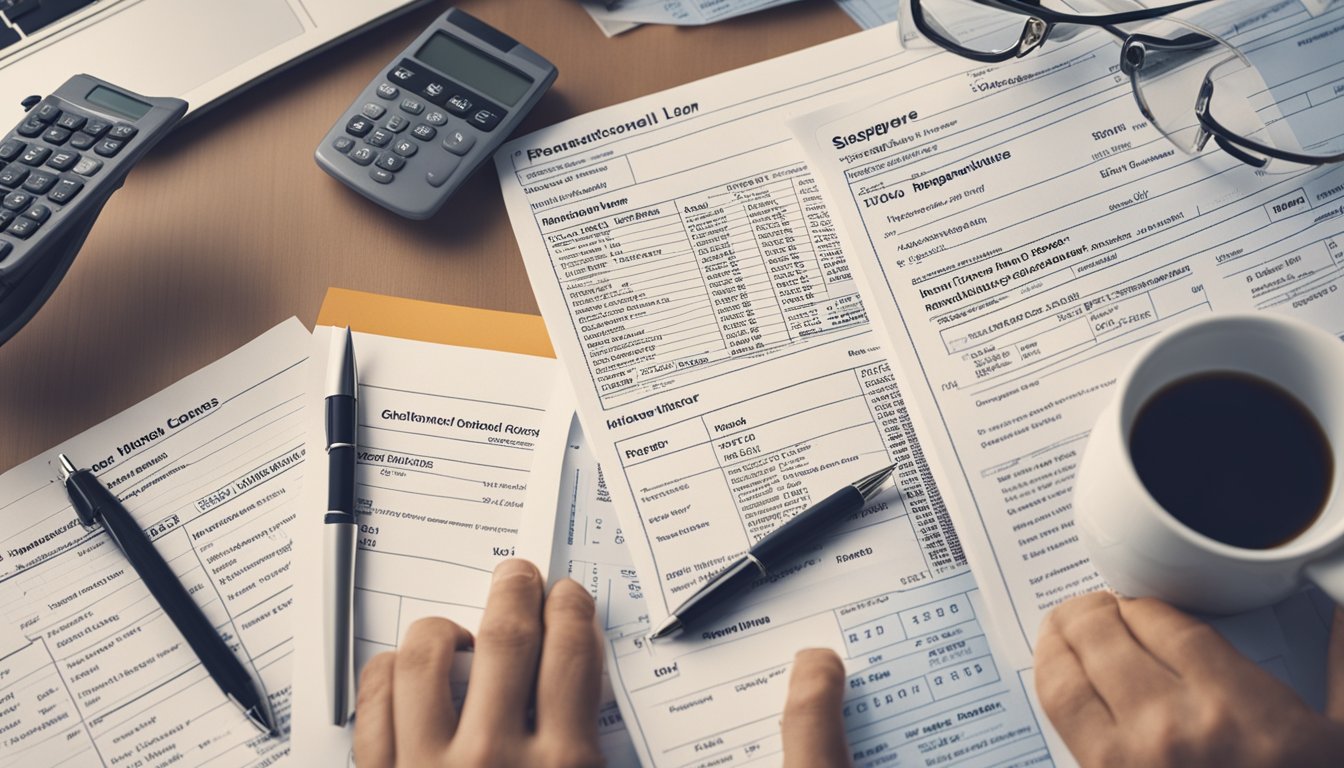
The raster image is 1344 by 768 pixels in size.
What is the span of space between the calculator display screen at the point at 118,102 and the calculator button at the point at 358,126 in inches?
4.4

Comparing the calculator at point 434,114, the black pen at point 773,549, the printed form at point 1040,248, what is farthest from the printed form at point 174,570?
the printed form at point 1040,248

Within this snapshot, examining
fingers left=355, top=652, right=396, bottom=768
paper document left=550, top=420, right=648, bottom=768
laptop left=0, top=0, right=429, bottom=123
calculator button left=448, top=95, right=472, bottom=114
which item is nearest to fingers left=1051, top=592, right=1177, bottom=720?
paper document left=550, top=420, right=648, bottom=768

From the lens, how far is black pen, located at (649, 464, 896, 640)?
480 mm

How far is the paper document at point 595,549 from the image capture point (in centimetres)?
49

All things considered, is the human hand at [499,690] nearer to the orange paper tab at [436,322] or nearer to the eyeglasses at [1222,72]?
the orange paper tab at [436,322]

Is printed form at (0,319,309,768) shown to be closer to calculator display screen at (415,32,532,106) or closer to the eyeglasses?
calculator display screen at (415,32,532,106)

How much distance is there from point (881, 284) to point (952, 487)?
0.39 ft

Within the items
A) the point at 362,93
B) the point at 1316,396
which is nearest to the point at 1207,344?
the point at 1316,396

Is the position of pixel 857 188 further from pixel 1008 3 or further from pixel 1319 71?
pixel 1319 71

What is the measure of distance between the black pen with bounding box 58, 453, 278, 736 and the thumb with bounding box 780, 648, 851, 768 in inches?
10.5

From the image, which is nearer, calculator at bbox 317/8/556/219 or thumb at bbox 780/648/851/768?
thumb at bbox 780/648/851/768

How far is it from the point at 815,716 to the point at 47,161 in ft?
1.73

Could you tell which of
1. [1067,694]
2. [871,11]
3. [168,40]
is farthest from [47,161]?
[1067,694]

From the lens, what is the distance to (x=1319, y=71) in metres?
0.56
